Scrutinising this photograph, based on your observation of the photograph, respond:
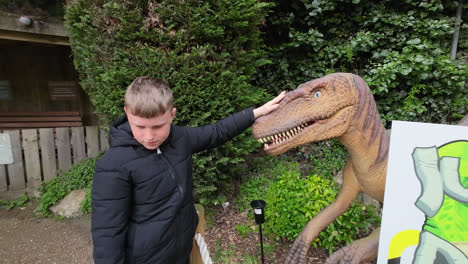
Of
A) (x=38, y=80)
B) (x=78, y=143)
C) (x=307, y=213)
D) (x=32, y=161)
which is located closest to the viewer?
(x=307, y=213)

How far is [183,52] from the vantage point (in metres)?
2.59

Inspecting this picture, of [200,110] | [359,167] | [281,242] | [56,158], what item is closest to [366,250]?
[359,167]

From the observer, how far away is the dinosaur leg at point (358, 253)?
1.64 m

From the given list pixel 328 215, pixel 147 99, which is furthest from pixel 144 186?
pixel 328 215

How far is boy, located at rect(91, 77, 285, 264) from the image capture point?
123 centimetres

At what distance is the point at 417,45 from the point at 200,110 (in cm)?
327

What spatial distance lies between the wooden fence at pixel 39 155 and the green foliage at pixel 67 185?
0.16m

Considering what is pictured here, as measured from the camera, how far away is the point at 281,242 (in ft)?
8.36

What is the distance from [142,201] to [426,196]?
4.39 ft

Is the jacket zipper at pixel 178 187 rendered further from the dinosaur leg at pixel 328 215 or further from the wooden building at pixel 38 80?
the wooden building at pixel 38 80

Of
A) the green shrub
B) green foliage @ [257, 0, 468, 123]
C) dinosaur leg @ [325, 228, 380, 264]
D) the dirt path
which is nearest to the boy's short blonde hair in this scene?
dinosaur leg @ [325, 228, 380, 264]

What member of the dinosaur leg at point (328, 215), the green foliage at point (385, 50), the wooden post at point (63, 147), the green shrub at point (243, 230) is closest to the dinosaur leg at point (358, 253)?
the dinosaur leg at point (328, 215)

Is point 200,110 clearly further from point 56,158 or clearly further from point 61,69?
point 61,69

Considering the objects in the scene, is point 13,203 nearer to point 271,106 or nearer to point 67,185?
point 67,185
